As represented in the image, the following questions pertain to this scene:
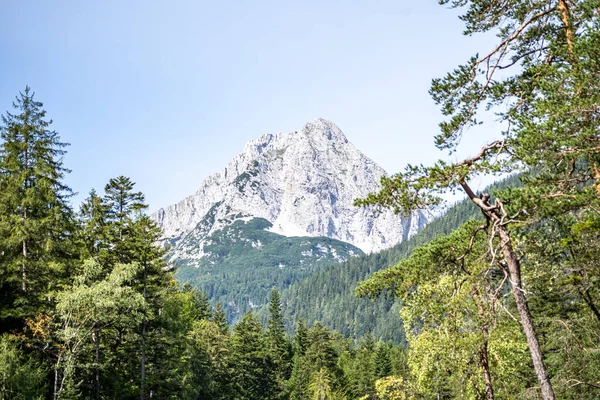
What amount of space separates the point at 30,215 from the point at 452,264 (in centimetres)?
2431

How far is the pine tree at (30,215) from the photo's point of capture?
968 inches

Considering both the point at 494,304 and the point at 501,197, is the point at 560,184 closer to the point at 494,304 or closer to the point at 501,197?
the point at 501,197

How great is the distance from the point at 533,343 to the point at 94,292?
67.4 ft

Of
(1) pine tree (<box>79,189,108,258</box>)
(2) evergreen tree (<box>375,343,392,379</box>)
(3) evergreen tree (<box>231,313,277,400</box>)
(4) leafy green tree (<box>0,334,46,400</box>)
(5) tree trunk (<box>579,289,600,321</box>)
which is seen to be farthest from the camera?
(2) evergreen tree (<box>375,343,392,379</box>)

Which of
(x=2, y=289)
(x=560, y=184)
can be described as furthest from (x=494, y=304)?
(x=2, y=289)

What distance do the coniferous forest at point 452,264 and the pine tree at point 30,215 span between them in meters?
0.09

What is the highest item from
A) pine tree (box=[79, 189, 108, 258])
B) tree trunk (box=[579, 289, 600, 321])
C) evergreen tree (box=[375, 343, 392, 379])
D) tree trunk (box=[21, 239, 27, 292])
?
pine tree (box=[79, 189, 108, 258])

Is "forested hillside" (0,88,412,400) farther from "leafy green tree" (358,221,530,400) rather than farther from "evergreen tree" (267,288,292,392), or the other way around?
"evergreen tree" (267,288,292,392)

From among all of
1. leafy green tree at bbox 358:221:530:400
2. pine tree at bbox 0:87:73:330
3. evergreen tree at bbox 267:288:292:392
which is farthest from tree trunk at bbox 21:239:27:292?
evergreen tree at bbox 267:288:292:392

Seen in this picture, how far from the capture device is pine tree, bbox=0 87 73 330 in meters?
24.6

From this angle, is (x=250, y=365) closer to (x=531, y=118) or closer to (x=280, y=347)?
(x=280, y=347)

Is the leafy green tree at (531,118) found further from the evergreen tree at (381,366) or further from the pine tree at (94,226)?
the evergreen tree at (381,366)

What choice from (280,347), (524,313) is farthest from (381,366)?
(524,313)

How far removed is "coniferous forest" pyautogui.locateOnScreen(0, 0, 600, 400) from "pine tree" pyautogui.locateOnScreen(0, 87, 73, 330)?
0.31 ft
